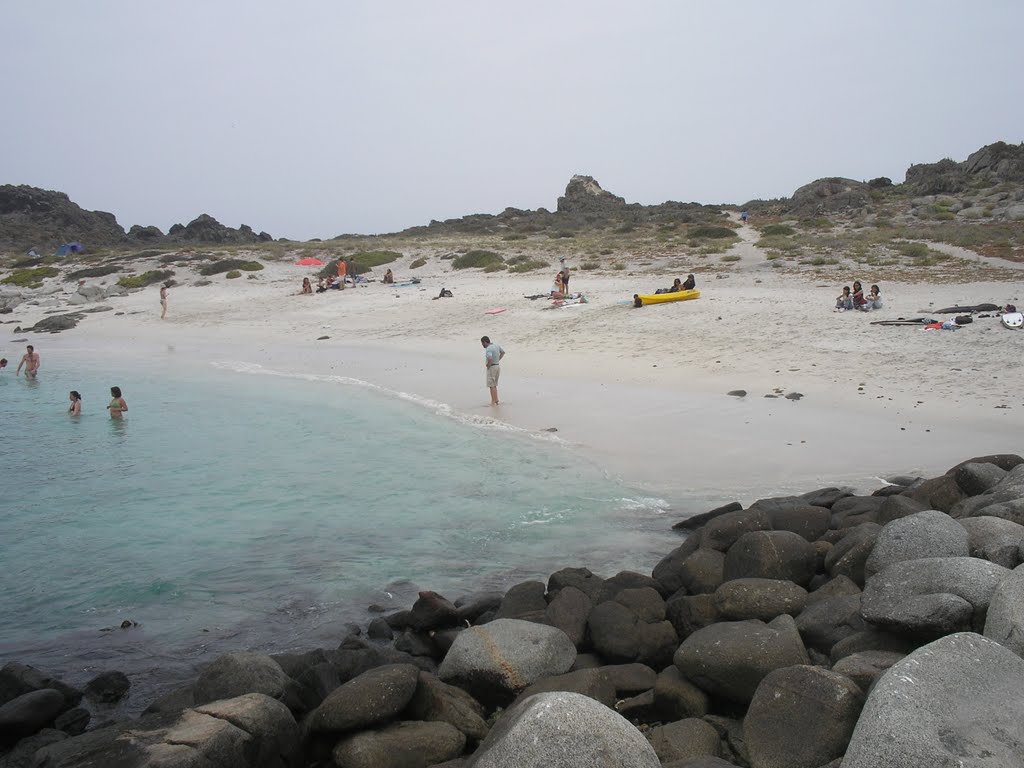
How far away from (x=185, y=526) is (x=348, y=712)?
7280 mm

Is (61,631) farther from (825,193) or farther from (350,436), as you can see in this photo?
(825,193)

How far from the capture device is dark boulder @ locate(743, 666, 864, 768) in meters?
4.25

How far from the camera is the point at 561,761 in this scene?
3.73 meters

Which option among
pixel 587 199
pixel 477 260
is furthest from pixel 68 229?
pixel 477 260

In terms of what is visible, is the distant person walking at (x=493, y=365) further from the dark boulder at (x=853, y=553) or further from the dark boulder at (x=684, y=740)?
the dark boulder at (x=684, y=740)

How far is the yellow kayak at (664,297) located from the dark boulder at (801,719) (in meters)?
19.7

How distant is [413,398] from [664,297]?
9.41 m

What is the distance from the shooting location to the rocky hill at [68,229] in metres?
72.3

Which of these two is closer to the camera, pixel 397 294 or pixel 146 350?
pixel 146 350

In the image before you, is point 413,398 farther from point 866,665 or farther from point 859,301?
point 866,665

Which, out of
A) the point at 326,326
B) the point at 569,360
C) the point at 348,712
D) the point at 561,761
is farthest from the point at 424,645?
the point at 326,326

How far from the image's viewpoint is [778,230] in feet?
147

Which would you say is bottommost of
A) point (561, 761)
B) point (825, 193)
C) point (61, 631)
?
point (61, 631)

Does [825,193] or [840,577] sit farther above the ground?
[825,193]
